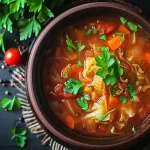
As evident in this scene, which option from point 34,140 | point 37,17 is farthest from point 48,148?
point 37,17

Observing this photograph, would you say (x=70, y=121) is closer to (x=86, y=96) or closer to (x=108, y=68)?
(x=86, y=96)

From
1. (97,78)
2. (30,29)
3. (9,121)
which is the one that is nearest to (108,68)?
(97,78)

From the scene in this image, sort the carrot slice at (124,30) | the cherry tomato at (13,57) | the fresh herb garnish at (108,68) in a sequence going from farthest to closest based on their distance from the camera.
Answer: the cherry tomato at (13,57), the carrot slice at (124,30), the fresh herb garnish at (108,68)

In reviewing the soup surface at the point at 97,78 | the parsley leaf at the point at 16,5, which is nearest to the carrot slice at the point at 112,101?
the soup surface at the point at 97,78

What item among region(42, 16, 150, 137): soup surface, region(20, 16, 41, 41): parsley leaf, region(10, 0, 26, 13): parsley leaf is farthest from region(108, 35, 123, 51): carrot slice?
region(10, 0, 26, 13): parsley leaf

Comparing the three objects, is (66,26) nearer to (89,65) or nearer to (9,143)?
(89,65)

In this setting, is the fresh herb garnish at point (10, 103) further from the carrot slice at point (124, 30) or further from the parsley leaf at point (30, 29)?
the carrot slice at point (124, 30)

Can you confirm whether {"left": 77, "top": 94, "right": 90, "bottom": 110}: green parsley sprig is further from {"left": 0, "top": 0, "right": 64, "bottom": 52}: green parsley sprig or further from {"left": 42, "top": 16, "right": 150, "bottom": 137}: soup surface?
{"left": 0, "top": 0, "right": 64, "bottom": 52}: green parsley sprig

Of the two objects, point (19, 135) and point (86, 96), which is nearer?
point (86, 96)
